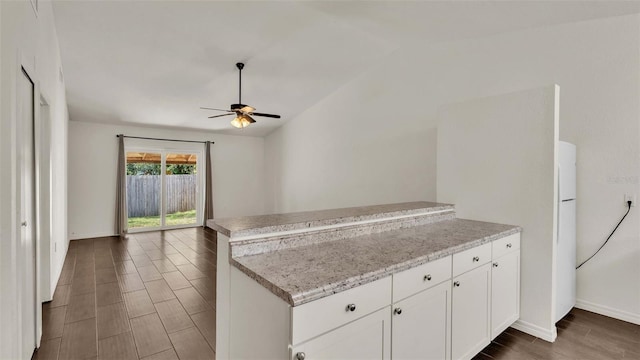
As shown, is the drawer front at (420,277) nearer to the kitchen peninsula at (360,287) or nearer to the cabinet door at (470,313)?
the kitchen peninsula at (360,287)

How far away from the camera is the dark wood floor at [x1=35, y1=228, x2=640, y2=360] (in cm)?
231

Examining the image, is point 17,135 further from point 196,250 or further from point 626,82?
point 626,82

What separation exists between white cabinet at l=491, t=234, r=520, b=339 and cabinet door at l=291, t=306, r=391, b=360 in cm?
127

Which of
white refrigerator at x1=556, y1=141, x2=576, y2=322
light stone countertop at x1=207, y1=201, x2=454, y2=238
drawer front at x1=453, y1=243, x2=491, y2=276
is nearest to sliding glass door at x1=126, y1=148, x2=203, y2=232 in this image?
light stone countertop at x1=207, y1=201, x2=454, y2=238

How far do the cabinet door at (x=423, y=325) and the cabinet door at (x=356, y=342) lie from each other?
8 centimetres

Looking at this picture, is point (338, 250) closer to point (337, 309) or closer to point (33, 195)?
point (337, 309)

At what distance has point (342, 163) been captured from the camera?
5.85 metres

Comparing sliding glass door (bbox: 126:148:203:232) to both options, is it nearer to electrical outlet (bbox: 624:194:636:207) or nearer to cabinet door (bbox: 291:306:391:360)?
cabinet door (bbox: 291:306:391:360)

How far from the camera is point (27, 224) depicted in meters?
2.16

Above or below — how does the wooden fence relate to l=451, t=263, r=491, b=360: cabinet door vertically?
above

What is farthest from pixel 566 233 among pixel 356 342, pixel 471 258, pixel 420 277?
pixel 356 342

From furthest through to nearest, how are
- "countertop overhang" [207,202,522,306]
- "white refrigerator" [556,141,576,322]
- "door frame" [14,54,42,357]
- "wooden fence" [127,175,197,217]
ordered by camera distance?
"wooden fence" [127,175,197,217]
"white refrigerator" [556,141,576,322]
"door frame" [14,54,42,357]
"countertop overhang" [207,202,522,306]

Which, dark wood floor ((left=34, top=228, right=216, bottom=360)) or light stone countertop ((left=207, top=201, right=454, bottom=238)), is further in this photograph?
dark wood floor ((left=34, top=228, right=216, bottom=360))

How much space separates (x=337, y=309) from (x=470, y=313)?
1.26 meters
